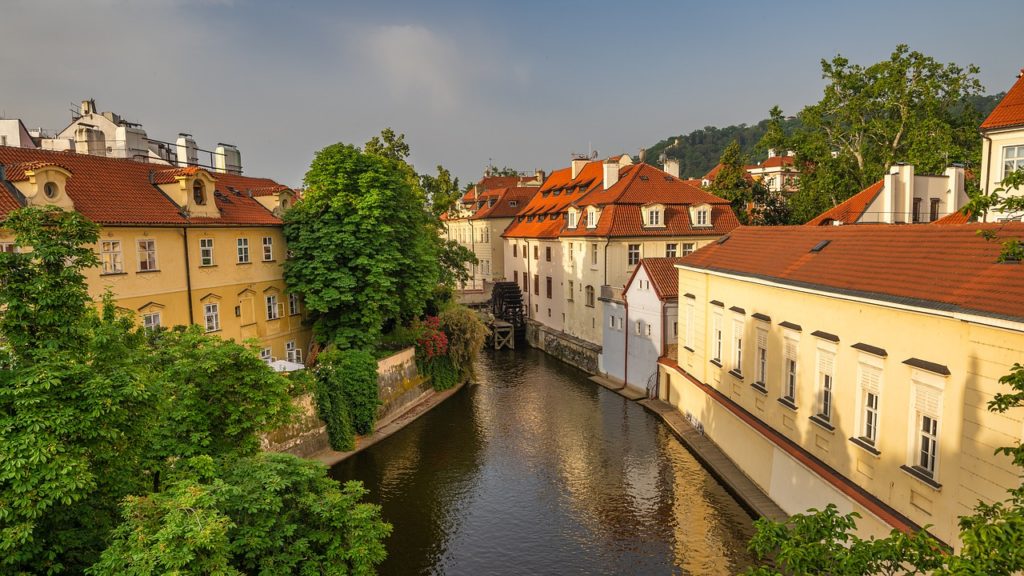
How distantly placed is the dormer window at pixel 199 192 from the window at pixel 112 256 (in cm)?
395

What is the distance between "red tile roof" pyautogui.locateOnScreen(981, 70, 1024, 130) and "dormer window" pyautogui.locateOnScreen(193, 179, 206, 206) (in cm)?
2847

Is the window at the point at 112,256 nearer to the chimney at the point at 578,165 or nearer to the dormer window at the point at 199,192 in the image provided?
the dormer window at the point at 199,192

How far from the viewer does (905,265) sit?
1311 cm

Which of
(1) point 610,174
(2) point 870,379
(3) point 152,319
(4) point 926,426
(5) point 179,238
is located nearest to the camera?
(4) point 926,426

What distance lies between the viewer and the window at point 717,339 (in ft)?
70.1

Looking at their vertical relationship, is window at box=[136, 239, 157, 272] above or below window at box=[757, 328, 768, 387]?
above

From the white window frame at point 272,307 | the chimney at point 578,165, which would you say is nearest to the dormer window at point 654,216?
the chimney at point 578,165

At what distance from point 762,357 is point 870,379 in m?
5.20

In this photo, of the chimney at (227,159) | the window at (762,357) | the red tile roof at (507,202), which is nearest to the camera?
the window at (762,357)

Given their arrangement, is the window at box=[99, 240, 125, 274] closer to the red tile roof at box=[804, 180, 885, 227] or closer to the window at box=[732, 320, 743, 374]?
the window at box=[732, 320, 743, 374]

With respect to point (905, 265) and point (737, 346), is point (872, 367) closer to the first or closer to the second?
point (905, 265)

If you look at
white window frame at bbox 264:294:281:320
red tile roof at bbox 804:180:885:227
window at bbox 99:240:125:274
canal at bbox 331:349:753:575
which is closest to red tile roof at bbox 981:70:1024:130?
red tile roof at bbox 804:180:885:227

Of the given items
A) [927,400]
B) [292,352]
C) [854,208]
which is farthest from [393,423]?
[854,208]

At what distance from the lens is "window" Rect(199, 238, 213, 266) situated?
24.2 metres
